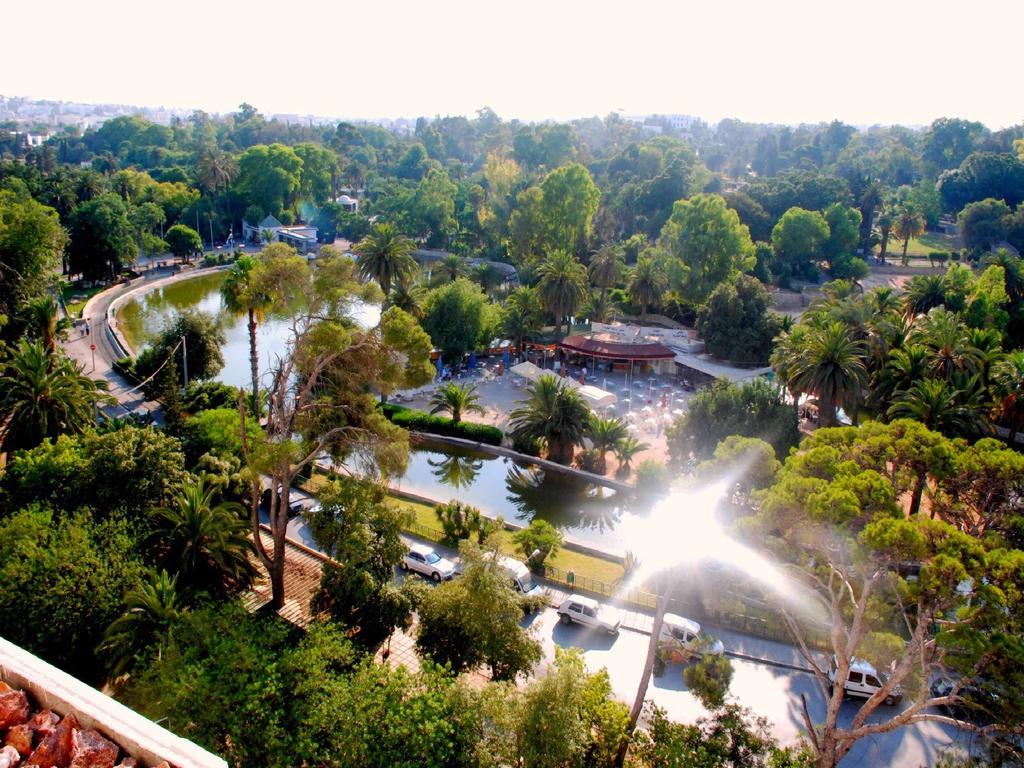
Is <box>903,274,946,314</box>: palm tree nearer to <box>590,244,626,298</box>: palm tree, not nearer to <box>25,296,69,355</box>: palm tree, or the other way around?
<box>590,244,626,298</box>: palm tree

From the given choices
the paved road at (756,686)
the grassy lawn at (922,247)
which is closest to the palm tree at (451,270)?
the paved road at (756,686)

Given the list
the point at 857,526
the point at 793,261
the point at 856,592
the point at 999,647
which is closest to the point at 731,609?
the point at 856,592

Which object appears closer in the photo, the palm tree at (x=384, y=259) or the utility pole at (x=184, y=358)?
the utility pole at (x=184, y=358)

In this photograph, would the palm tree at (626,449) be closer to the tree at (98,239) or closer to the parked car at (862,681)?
the parked car at (862,681)

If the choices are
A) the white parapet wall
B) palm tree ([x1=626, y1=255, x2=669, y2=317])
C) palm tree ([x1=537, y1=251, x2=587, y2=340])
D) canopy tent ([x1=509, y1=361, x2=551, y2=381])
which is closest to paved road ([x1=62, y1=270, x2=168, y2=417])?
canopy tent ([x1=509, y1=361, x2=551, y2=381])

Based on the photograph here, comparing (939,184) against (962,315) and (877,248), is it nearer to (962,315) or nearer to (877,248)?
(877,248)

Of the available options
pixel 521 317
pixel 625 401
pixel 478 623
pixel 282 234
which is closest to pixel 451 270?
pixel 521 317

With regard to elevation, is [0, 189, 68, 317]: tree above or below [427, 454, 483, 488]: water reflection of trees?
above
